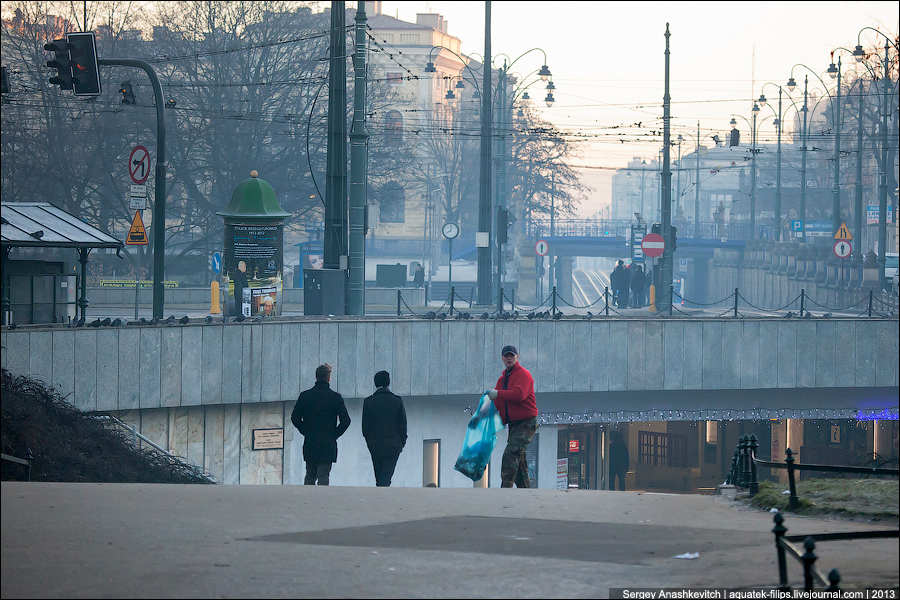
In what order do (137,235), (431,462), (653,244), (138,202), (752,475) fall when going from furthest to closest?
(653,244)
(431,462)
(137,235)
(138,202)
(752,475)

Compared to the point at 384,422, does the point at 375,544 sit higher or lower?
lower

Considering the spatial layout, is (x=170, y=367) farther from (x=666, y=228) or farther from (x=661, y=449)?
(x=666, y=228)

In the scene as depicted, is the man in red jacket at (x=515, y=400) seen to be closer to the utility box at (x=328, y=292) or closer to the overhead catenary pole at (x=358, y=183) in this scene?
the utility box at (x=328, y=292)

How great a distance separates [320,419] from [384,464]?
0.86 metres

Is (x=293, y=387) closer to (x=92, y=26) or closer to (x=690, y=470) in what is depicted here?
(x=690, y=470)

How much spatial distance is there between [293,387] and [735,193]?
11514 centimetres

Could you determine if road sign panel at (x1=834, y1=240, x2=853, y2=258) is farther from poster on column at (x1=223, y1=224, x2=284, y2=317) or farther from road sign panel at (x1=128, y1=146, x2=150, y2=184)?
road sign panel at (x1=128, y1=146, x2=150, y2=184)

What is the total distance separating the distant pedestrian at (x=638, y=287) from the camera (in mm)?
45750

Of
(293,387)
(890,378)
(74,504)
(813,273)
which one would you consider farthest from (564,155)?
(74,504)

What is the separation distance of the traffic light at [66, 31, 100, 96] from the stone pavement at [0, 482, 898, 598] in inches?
447

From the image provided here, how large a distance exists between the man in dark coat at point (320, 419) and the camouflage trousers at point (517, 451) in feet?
5.71

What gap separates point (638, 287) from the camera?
45938mm

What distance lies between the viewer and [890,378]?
1010 inches

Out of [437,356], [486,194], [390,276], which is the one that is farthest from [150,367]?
[390,276]
